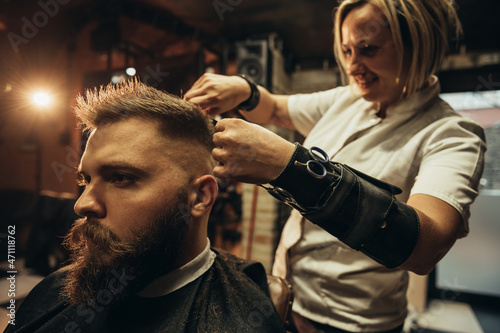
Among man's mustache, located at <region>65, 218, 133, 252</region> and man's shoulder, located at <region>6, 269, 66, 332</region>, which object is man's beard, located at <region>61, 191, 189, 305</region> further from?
man's shoulder, located at <region>6, 269, 66, 332</region>

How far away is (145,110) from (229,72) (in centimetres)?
353

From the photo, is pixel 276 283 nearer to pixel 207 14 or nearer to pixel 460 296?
pixel 207 14

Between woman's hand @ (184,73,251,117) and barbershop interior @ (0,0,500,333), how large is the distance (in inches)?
73.9

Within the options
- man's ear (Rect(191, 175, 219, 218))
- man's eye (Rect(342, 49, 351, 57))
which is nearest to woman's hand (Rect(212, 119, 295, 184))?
man's ear (Rect(191, 175, 219, 218))

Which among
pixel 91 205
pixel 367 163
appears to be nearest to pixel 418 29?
pixel 367 163

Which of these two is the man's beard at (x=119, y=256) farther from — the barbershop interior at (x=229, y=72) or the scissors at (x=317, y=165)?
the barbershop interior at (x=229, y=72)

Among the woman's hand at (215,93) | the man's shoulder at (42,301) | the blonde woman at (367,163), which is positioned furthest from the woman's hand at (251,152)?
the man's shoulder at (42,301)

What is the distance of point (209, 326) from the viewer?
3.32ft

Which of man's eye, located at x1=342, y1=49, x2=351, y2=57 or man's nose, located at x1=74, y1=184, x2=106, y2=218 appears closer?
man's nose, located at x1=74, y1=184, x2=106, y2=218

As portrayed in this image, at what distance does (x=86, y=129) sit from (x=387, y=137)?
1.20 metres

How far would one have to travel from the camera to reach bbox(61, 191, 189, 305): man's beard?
0.96 m

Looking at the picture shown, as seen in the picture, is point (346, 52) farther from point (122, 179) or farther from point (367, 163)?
point (122, 179)

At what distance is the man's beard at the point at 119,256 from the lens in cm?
96

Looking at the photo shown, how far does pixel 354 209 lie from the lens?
0.80m
